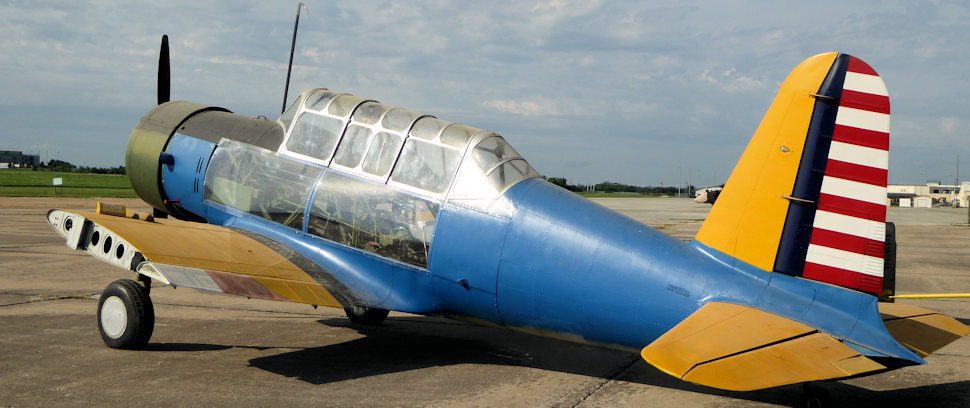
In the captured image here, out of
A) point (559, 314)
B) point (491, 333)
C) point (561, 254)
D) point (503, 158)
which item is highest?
→ point (503, 158)

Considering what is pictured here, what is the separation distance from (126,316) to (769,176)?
5812mm

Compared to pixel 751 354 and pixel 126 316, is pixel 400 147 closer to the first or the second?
pixel 126 316

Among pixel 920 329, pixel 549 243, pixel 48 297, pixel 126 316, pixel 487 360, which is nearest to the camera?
pixel 920 329

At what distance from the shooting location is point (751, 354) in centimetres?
430

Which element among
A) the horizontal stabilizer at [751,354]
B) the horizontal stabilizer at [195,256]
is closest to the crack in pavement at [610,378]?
the horizontal stabilizer at [751,354]

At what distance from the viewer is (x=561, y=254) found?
18.9 feet

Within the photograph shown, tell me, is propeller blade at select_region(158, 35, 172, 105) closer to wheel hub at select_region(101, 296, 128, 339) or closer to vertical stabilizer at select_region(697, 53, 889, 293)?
wheel hub at select_region(101, 296, 128, 339)

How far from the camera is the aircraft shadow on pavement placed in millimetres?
5824

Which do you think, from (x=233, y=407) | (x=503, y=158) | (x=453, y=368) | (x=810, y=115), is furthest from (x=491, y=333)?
(x=810, y=115)

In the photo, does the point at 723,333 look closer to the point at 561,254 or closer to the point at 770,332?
the point at 770,332

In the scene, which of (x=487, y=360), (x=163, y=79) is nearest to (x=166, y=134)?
(x=163, y=79)

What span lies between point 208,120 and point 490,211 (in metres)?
4.10

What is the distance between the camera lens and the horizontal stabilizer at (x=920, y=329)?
16.8ft

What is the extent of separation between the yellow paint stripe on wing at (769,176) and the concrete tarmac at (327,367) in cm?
126
